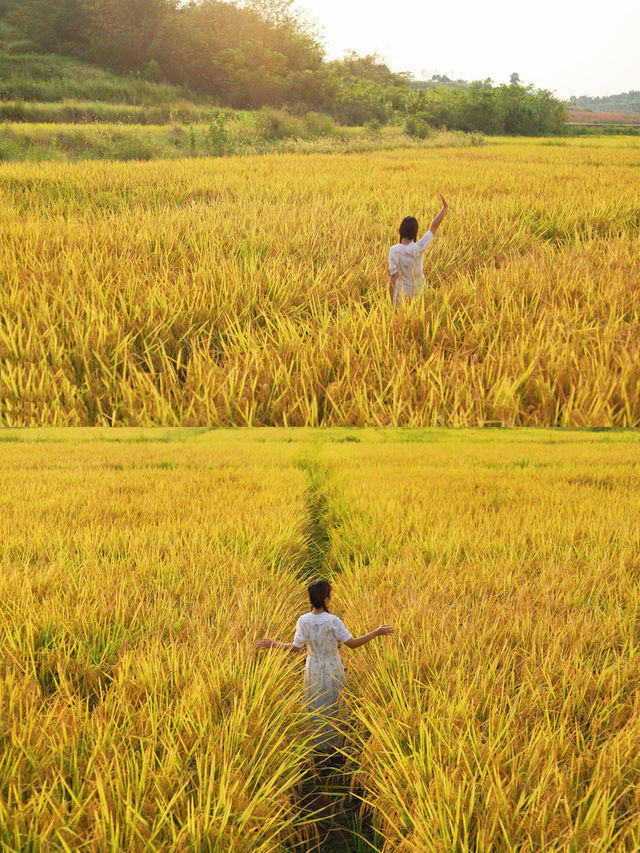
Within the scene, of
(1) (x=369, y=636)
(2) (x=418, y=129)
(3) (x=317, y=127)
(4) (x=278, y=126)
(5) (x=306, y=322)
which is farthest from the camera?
(2) (x=418, y=129)

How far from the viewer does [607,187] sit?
36.1 ft

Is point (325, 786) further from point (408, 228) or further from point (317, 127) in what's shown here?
point (317, 127)

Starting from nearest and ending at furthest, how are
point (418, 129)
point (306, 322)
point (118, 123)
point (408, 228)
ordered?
point (306, 322) < point (408, 228) < point (118, 123) < point (418, 129)

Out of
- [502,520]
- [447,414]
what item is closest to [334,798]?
[447,414]

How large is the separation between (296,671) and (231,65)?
3805 cm

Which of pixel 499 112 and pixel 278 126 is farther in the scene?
pixel 499 112

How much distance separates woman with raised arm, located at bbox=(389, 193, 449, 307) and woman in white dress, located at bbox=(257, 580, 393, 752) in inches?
101

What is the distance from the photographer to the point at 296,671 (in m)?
2.59

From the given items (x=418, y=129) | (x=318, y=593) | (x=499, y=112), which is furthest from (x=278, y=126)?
(x=318, y=593)

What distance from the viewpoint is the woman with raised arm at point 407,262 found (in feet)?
14.1

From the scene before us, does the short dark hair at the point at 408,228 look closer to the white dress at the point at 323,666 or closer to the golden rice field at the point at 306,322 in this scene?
the golden rice field at the point at 306,322

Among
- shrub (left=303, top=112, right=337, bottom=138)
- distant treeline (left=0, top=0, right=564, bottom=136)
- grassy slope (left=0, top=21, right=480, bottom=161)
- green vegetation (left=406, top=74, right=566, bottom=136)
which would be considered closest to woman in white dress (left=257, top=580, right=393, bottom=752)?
grassy slope (left=0, top=21, right=480, bottom=161)

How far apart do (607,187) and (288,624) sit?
11.4 metres

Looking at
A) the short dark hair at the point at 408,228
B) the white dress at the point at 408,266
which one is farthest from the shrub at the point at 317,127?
the white dress at the point at 408,266
